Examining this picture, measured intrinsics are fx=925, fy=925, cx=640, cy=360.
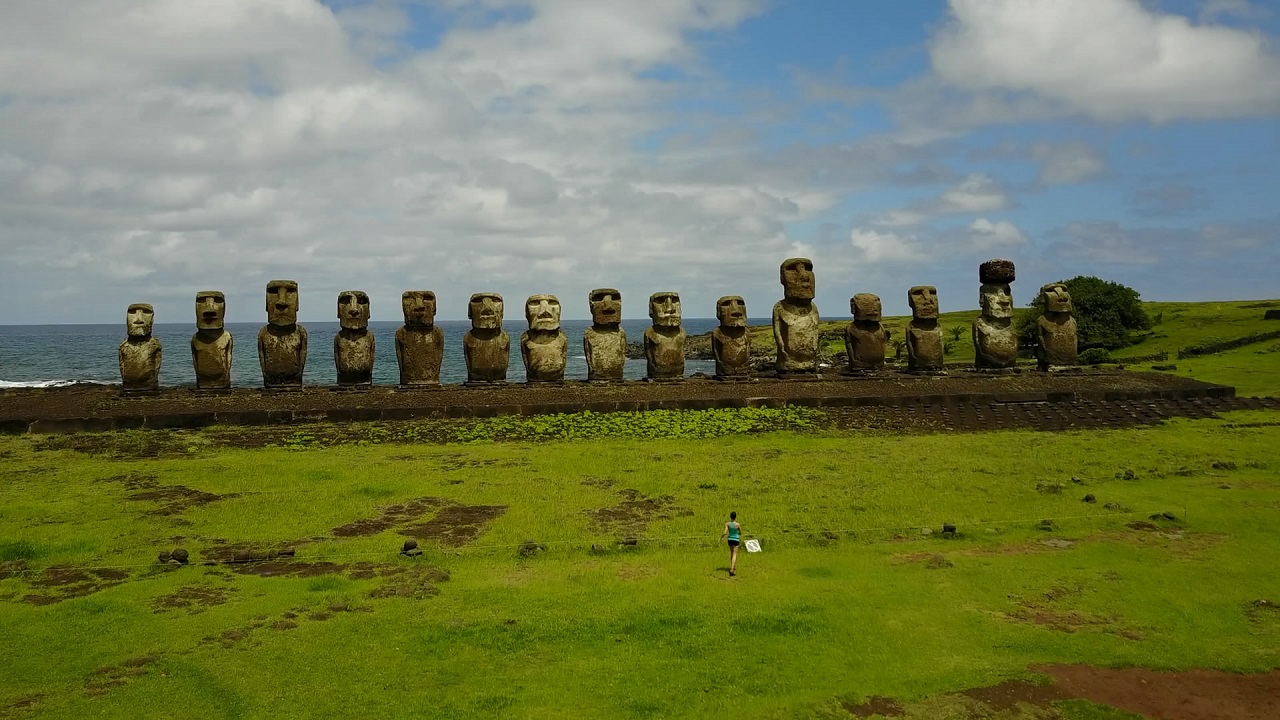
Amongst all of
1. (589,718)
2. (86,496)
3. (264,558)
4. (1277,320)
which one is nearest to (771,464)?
(264,558)

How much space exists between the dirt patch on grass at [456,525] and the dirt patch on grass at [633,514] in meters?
1.31

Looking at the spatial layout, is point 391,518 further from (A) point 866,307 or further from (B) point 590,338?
(A) point 866,307

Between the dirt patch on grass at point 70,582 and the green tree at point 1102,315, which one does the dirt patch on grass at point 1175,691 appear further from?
the green tree at point 1102,315

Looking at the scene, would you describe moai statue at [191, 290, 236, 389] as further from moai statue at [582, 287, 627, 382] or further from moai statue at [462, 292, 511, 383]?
moai statue at [582, 287, 627, 382]

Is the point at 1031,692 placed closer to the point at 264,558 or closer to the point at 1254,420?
the point at 264,558

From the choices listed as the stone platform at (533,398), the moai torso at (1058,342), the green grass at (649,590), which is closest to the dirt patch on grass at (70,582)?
the green grass at (649,590)

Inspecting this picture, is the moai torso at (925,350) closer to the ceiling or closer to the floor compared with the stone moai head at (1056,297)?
closer to the floor

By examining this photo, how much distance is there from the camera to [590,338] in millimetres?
22297

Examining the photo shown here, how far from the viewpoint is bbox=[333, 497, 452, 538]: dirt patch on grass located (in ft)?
36.0

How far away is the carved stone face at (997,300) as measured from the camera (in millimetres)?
23359

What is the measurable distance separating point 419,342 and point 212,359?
452 centimetres

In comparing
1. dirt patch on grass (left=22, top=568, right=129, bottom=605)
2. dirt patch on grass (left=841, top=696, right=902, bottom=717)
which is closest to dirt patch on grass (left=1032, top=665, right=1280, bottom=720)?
dirt patch on grass (left=841, top=696, right=902, bottom=717)

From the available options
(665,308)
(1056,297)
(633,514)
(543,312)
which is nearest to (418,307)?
(543,312)

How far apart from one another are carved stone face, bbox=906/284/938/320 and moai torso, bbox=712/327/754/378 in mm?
4320
